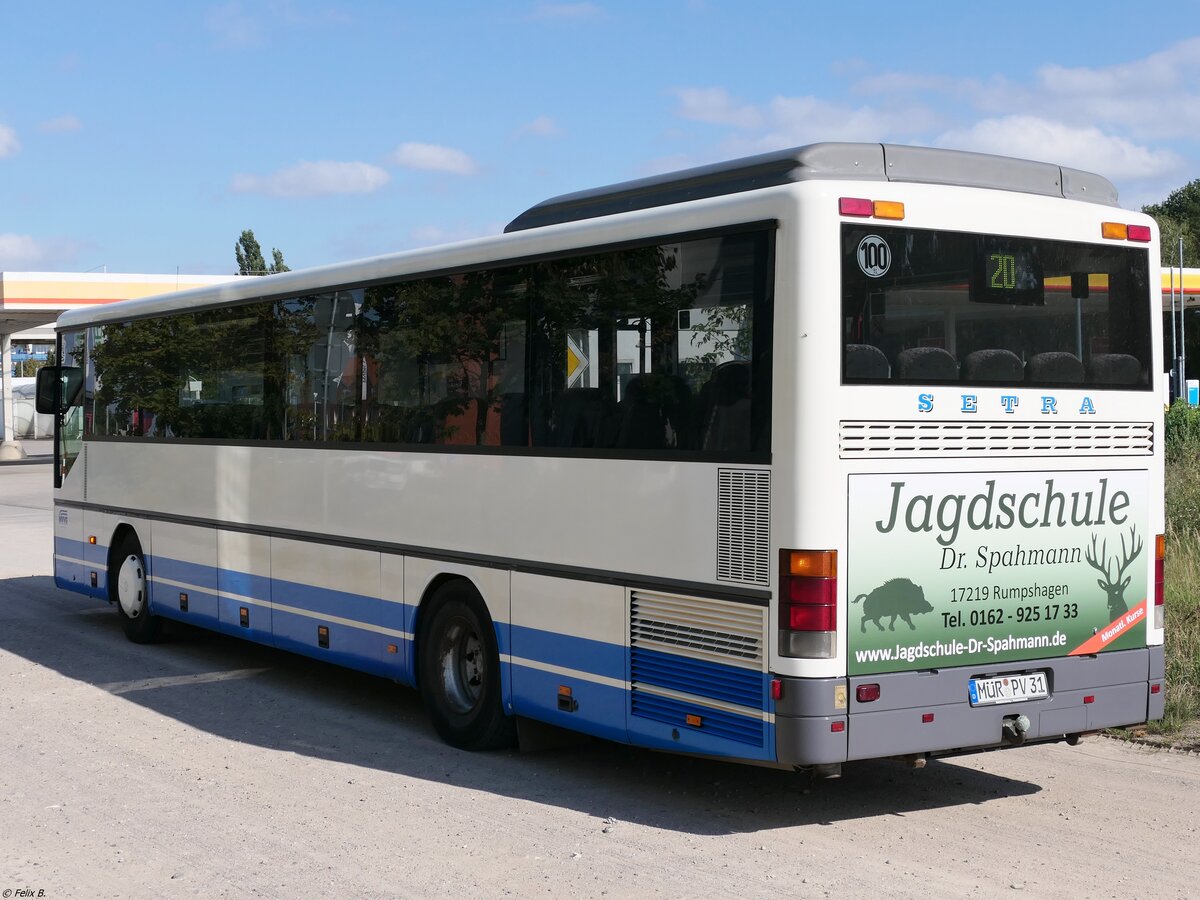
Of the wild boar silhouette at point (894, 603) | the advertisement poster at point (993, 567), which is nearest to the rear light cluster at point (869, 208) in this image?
the advertisement poster at point (993, 567)

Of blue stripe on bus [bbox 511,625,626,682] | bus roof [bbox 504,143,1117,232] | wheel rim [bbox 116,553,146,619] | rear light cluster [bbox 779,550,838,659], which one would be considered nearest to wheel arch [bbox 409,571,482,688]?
blue stripe on bus [bbox 511,625,626,682]

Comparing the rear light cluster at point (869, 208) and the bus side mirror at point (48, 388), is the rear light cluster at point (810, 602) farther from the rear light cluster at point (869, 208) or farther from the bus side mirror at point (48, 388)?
the bus side mirror at point (48, 388)

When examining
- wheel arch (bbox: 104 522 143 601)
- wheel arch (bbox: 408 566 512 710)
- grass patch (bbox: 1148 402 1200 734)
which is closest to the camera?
wheel arch (bbox: 408 566 512 710)

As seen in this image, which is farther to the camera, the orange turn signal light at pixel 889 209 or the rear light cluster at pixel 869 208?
the orange turn signal light at pixel 889 209

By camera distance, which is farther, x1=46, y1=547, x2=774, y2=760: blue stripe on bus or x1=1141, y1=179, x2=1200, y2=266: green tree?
x1=1141, y1=179, x2=1200, y2=266: green tree

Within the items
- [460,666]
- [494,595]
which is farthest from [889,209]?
[460,666]

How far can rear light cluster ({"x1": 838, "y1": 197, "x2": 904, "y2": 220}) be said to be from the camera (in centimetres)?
674

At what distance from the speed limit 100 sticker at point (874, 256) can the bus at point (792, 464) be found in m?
0.01

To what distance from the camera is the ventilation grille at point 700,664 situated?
684 cm

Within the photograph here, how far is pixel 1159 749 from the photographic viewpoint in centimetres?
870

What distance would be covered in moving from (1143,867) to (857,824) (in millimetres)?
1357

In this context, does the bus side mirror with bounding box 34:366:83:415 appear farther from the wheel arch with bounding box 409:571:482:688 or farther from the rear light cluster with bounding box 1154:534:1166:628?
the rear light cluster with bounding box 1154:534:1166:628

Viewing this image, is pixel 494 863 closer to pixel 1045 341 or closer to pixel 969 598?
pixel 969 598

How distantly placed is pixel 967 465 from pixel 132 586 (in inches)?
342
